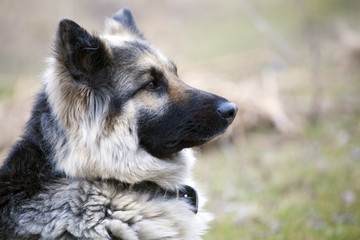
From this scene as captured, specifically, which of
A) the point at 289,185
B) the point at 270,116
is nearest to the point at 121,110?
the point at 289,185

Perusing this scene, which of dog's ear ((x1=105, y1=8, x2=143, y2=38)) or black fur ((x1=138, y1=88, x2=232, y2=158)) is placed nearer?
black fur ((x1=138, y1=88, x2=232, y2=158))

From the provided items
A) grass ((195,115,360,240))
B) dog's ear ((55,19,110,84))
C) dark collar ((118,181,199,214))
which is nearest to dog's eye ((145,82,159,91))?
dog's ear ((55,19,110,84))

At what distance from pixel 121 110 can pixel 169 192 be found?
94cm

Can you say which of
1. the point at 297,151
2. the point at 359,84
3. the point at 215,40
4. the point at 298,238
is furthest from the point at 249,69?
the point at 298,238

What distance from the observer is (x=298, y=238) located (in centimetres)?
438

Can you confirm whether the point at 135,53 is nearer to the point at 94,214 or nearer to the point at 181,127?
the point at 181,127

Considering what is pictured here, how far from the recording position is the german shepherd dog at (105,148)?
2980 millimetres

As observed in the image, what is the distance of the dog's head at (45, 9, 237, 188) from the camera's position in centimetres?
312

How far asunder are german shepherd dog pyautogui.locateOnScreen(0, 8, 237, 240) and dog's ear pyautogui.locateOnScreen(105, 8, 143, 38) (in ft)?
2.42

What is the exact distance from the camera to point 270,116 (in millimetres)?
8891

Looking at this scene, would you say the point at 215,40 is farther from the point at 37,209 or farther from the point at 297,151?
the point at 37,209

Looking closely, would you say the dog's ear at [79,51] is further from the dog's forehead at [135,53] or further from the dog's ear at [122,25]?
the dog's ear at [122,25]

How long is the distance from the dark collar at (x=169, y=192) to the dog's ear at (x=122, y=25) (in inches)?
75.1

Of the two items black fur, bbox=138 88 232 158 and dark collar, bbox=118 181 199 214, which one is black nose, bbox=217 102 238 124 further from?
dark collar, bbox=118 181 199 214
